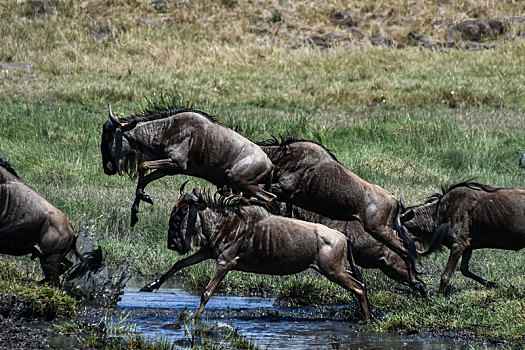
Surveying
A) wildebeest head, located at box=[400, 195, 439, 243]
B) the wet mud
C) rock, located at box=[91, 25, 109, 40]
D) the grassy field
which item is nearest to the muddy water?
the wet mud

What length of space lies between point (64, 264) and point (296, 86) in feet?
64.8

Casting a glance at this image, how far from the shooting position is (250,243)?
880 cm

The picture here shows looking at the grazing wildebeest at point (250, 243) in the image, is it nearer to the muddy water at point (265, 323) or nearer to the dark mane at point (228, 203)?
the dark mane at point (228, 203)

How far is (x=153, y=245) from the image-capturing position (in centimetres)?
1259

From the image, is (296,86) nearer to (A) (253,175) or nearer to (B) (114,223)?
(B) (114,223)

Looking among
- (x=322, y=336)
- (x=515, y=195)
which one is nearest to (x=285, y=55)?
(x=515, y=195)

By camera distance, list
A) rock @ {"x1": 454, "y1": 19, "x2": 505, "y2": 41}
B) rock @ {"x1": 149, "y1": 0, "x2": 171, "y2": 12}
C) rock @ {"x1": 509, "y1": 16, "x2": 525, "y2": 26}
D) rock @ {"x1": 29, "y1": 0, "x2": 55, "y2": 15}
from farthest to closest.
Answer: rock @ {"x1": 149, "y1": 0, "x2": 171, "y2": 12}
rock @ {"x1": 509, "y1": 16, "x2": 525, "y2": 26}
rock @ {"x1": 454, "y1": 19, "x2": 505, "y2": 41}
rock @ {"x1": 29, "y1": 0, "x2": 55, "y2": 15}

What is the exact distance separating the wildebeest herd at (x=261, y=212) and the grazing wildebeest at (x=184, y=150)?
0.03 ft

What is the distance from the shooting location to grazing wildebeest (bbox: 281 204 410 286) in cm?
1029

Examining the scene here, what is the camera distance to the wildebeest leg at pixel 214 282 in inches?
337

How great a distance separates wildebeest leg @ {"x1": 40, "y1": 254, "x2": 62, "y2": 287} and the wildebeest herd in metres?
0.01

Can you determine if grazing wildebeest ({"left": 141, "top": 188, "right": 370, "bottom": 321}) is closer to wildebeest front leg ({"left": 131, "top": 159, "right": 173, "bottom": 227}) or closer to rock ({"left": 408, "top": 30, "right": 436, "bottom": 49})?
wildebeest front leg ({"left": 131, "top": 159, "right": 173, "bottom": 227})

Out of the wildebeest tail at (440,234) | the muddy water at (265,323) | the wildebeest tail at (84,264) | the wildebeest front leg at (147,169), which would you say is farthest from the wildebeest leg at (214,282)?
the wildebeest tail at (440,234)

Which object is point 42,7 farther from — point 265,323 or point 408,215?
point 265,323
